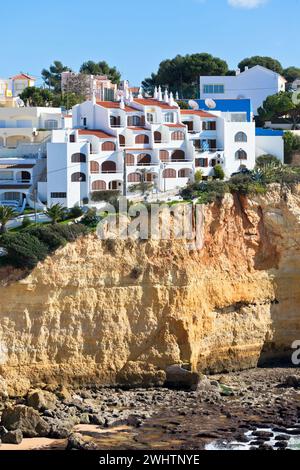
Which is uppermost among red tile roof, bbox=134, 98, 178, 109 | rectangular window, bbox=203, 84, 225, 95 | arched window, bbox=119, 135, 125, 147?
rectangular window, bbox=203, 84, 225, 95

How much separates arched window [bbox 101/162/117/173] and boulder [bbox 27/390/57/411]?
47.3 ft

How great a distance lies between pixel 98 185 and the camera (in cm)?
4997

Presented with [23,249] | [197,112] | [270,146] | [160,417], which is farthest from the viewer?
[270,146]

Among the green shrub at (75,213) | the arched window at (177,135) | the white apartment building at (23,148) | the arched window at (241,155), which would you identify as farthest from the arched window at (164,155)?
the green shrub at (75,213)

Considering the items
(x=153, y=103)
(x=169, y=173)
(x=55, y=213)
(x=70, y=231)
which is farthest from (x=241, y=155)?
(x=70, y=231)

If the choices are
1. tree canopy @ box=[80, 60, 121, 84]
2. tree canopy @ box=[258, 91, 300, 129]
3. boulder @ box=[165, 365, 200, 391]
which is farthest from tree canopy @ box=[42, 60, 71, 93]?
boulder @ box=[165, 365, 200, 391]

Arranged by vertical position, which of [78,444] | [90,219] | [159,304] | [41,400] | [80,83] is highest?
[80,83]

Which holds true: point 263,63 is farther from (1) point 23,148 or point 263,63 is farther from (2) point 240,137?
(1) point 23,148

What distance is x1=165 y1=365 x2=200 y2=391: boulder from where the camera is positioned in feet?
140

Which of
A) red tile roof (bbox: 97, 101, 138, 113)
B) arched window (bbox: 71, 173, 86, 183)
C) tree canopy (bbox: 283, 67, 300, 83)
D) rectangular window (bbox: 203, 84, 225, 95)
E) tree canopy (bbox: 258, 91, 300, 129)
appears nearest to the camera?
arched window (bbox: 71, 173, 86, 183)

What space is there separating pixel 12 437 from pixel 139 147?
68.6 ft

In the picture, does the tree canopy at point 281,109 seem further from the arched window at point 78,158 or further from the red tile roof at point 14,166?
the red tile roof at point 14,166

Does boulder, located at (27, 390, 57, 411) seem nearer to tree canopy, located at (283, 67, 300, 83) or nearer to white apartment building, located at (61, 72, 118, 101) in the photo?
white apartment building, located at (61, 72, 118, 101)

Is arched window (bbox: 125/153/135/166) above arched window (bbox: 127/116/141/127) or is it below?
below
